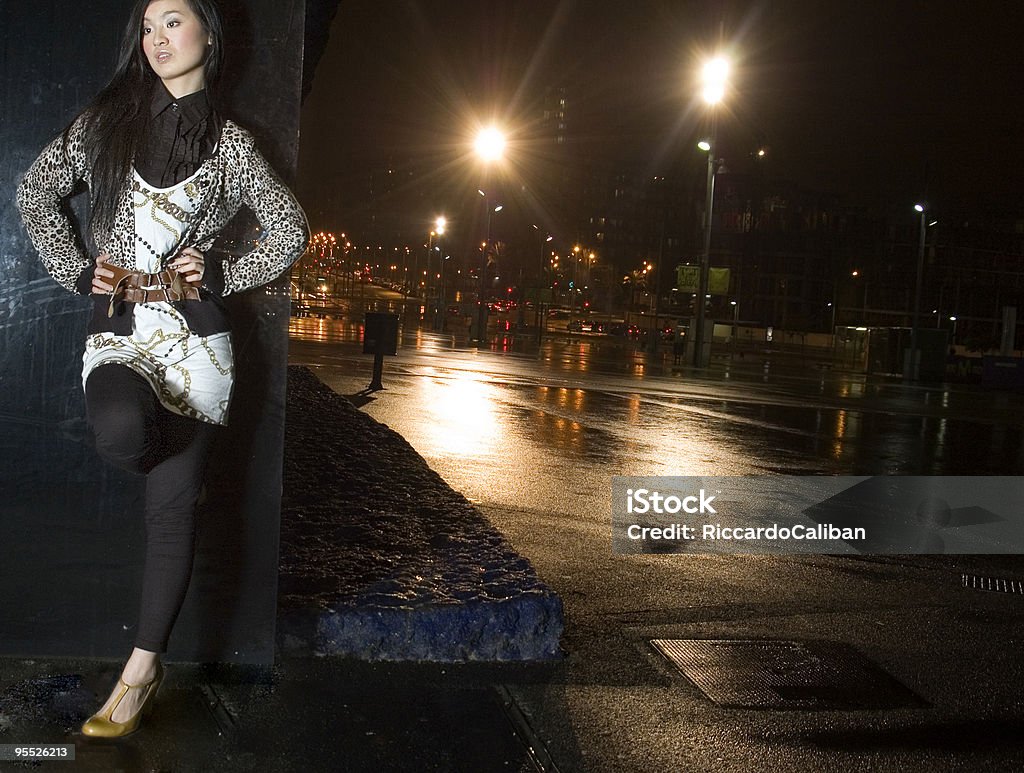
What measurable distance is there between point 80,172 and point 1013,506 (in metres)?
8.67

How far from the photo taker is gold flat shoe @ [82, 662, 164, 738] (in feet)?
9.50

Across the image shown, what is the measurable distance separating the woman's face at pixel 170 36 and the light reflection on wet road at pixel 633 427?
203 inches

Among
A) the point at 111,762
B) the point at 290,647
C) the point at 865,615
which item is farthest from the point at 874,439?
the point at 111,762

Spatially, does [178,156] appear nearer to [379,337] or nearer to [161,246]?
[161,246]

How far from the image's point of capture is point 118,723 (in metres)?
2.92

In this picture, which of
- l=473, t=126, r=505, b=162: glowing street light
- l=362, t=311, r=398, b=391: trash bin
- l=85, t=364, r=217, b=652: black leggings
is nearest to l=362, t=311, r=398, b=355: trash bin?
l=362, t=311, r=398, b=391: trash bin

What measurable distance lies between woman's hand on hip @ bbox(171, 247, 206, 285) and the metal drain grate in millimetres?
4609

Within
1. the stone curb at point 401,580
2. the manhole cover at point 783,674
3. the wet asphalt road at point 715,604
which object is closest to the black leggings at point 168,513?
the stone curb at point 401,580

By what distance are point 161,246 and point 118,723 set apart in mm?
1191

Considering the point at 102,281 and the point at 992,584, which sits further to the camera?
A: the point at 992,584

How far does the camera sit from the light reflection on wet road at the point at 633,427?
995 cm

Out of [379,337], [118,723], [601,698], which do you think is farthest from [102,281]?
[379,337]

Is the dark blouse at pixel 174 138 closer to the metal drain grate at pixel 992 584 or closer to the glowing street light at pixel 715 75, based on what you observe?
the metal drain grate at pixel 992 584

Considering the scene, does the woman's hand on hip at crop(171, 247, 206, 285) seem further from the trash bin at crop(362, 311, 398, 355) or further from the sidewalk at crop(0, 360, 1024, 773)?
the trash bin at crop(362, 311, 398, 355)
